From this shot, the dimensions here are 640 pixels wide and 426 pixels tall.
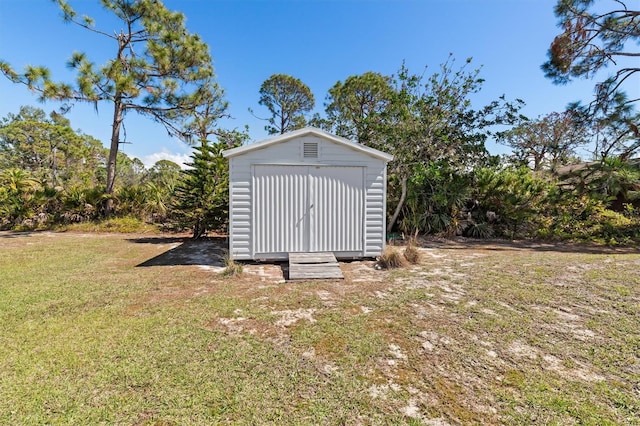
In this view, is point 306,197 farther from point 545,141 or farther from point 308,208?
point 545,141

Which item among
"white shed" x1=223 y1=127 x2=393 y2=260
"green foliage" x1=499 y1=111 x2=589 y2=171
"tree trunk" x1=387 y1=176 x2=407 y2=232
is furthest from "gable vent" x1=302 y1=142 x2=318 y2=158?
"green foliage" x1=499 y1=111 x2=589 y2=171

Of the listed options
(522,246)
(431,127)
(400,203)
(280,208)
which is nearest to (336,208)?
(280,208)

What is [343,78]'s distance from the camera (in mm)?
16016

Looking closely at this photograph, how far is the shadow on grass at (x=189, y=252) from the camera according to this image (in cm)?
576

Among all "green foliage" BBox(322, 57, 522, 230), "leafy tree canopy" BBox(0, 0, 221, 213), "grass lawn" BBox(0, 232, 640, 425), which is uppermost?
"leafy tree canopy" BBox(0, 0, 221, 213)

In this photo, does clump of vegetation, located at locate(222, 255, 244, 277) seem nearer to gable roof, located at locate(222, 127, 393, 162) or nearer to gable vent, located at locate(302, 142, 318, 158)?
gable roof, located at locate(222, 127, 393, 162)

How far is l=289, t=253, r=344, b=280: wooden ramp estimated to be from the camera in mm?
4707

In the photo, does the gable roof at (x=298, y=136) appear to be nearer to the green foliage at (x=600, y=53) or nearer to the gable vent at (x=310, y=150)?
the gable vent at (x=310, y=150)

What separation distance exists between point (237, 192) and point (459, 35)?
8.99 meters

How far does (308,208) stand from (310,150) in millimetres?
1192

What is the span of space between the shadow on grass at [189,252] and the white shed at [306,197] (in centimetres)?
101

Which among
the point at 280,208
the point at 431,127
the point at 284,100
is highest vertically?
the point at 284,100

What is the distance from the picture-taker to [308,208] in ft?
18.6

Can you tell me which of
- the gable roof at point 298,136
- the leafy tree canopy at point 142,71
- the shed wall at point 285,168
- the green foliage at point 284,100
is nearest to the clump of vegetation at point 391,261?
the shed wall at point 285,168
